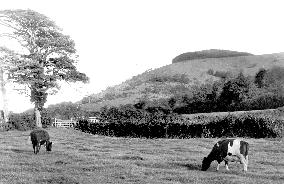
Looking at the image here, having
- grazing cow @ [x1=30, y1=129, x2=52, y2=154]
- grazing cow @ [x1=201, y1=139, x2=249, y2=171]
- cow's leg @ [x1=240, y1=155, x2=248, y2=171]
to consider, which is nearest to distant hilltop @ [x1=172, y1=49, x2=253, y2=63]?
grazing cow @ [x1=30, y1=129, x2=52, y2=154]

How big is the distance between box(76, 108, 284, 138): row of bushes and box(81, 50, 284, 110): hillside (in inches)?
2226

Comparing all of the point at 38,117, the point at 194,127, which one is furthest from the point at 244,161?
the point at 38,117

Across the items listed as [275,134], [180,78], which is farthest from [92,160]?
[180,78]

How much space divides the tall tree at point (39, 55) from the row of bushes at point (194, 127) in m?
12.0

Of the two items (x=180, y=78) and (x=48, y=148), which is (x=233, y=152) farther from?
(x=180, y=78)

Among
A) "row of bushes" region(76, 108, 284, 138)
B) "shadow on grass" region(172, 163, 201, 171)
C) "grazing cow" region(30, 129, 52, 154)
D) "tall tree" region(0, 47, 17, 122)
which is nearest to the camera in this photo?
"shadow on grass" region(172, 163, 201, 171)

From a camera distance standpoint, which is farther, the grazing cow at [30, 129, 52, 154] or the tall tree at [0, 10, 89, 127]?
the tall tree at [0, 10, 89, 127]

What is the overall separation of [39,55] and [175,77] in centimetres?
7476

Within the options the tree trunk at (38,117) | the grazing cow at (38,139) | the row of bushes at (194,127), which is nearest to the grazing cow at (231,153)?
the grazing cow at (38,139)

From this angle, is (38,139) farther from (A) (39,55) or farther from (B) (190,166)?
(A) (39,55)

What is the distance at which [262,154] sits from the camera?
1051 inches

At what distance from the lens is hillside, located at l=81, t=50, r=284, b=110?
116m

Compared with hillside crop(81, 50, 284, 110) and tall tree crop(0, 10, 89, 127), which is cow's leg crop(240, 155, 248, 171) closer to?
tall tree crop(0, 10, 89, 127)

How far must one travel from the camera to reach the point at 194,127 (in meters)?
43.0
